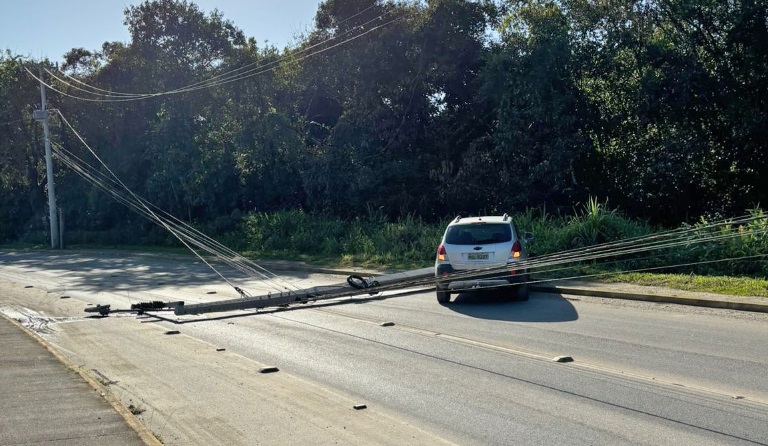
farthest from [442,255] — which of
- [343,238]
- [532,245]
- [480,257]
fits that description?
[343,238]

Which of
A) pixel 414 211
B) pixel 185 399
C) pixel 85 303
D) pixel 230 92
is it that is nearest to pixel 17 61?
pixel 230 92

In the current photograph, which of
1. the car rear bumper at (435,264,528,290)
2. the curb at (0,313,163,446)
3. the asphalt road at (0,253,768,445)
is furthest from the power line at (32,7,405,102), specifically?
the curb at (0,313,163,446)

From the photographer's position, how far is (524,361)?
984 centimetres

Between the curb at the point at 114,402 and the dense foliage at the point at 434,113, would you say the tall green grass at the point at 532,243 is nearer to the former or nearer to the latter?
the dense foliage at the point at 434,113

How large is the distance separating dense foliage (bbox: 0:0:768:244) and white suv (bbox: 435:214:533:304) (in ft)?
39.4

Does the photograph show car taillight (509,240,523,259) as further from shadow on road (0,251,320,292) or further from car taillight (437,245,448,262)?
shadow on road (0,251,320,292)

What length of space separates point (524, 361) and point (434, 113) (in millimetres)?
25588

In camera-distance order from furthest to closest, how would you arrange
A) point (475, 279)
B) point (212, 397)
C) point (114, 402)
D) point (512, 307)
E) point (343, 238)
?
point (343, 238)
point (475, 279)
point (512, 307)
point (212, 397)
point (114, 402)

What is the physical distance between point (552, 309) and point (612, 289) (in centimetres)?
225

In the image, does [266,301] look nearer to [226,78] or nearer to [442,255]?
[442,255]

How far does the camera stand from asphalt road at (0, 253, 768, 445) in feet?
23.1

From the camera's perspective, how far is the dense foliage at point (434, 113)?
25.5 metres

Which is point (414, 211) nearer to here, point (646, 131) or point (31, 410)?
point (646, 131)

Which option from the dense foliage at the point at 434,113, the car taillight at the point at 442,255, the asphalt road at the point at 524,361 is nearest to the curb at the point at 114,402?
the asphalt road at the point at 524,361
